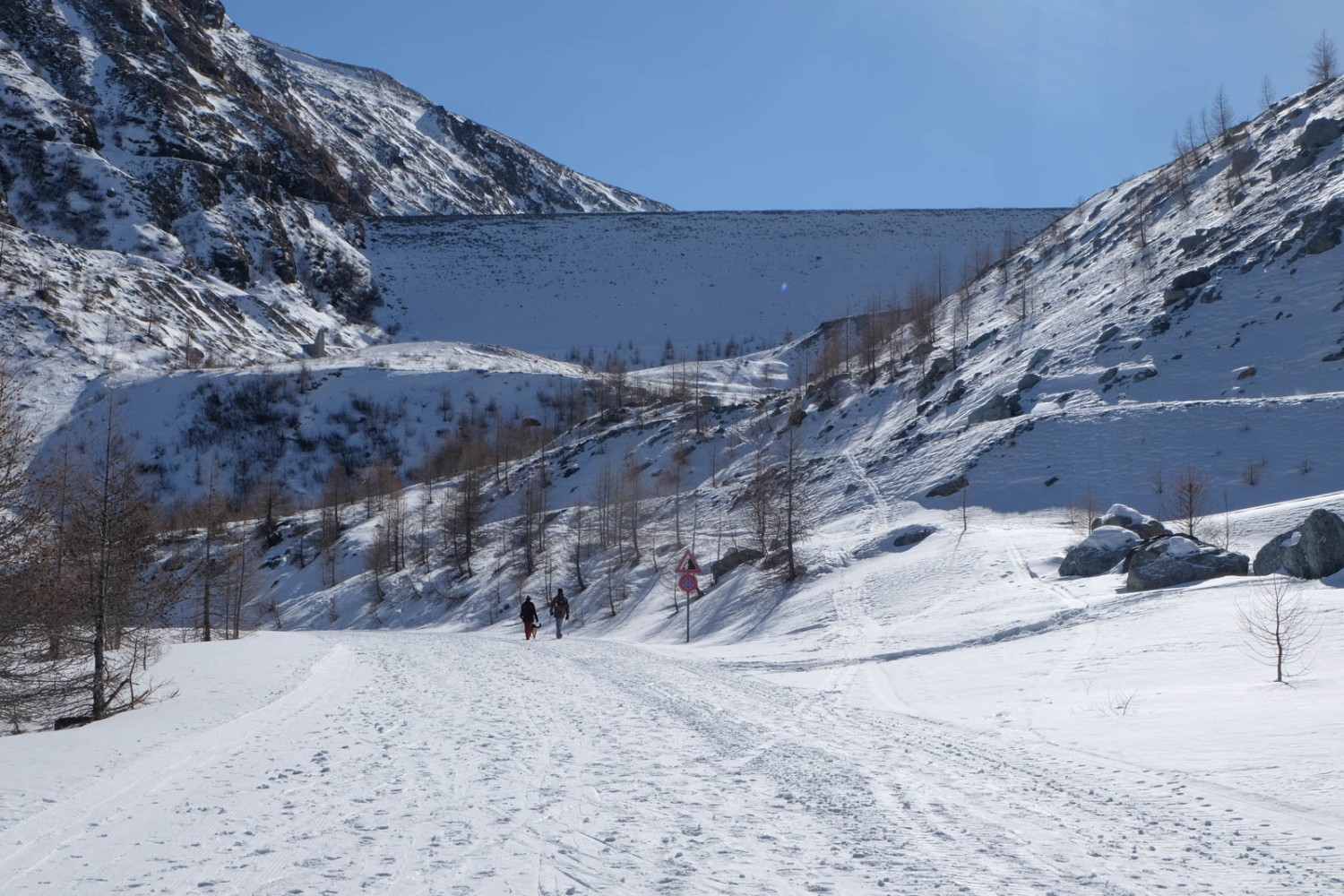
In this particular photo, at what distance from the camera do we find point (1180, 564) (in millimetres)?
19125

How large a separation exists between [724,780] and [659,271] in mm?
140519

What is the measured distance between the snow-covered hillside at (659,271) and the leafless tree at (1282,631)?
100 metres

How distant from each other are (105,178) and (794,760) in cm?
12849

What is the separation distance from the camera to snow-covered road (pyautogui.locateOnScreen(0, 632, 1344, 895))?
5.49 m

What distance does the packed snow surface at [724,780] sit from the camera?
5609 millimetres

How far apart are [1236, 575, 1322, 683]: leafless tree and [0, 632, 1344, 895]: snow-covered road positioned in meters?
4.51

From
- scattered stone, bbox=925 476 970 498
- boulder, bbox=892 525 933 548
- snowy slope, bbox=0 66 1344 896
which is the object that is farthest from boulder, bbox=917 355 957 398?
boulder, bbox=892 525 933 548

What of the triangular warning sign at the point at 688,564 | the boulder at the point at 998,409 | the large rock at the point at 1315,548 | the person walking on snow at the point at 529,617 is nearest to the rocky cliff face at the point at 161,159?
the boulder at the point at 998,409

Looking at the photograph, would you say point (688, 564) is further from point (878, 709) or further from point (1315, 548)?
point (1315, 548)

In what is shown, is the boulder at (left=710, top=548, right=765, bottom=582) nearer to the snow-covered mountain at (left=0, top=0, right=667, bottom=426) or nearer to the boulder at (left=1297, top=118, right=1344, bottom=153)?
the boulder at (left=1297, top=118, right=1344, bottom=153)

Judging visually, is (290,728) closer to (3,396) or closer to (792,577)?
(3,396)

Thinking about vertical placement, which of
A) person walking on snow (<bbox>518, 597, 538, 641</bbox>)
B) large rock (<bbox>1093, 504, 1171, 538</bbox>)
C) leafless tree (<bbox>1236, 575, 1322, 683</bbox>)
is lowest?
person walking on snow (<bbox>518, 597, 538, 641</bbox>)

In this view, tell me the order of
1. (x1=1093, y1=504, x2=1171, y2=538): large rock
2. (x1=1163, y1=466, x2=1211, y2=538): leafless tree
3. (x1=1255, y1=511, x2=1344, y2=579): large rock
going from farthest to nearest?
(x1=1163, y1=466, x2=1211, y2=538): leafless tree → (x1=1093, y1=504, x2=1171, y2=538): large rock → (x1=1255, y1=511, x2=1344, y2=579): large rock

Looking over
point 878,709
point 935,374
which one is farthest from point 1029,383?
point 878,709
